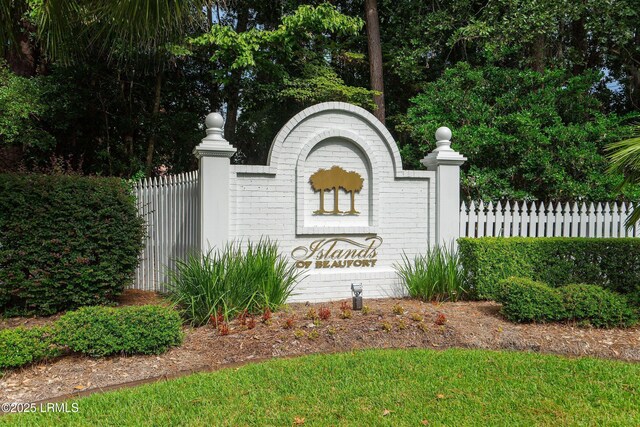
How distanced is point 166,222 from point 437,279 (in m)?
4.55

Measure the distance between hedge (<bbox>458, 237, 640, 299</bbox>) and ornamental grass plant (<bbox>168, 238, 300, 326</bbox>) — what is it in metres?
3.04

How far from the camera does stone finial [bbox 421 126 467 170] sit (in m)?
7.98

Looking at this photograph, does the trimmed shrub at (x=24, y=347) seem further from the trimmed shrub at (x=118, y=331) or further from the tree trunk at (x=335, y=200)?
the tree trunk at (x=335, y=200)

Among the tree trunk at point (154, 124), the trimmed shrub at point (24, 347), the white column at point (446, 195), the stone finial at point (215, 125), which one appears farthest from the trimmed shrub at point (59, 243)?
the tree trunk at point (154, 124)

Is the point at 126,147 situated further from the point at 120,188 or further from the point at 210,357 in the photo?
the point at 210,357

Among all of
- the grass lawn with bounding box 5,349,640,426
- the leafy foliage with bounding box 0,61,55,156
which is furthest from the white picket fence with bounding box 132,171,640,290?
the grass lawn with bounding box 5,349,640,426

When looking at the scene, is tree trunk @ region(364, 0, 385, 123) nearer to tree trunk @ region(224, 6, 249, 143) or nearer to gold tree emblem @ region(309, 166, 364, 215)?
tree trunk @ region(224, 6, 249, 143)

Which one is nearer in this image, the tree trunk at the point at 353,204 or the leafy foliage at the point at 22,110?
the tree trunk at the point at 353,204

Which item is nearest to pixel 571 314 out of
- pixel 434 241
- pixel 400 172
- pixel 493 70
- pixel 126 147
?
pixel 434 241

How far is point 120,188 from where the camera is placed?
654 centimetres

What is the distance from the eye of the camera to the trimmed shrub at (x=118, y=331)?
4.45 m

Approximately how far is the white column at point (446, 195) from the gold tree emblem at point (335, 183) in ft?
4.60

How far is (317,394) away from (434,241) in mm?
4731

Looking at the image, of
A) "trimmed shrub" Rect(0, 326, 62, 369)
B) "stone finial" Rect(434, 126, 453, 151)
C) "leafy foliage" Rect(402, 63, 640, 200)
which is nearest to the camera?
"trimmed shrub" Rect(0, 326, 62, 369)
